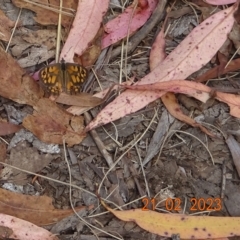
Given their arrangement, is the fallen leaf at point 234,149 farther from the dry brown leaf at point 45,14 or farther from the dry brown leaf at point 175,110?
the dry brown leaf at point 45,14

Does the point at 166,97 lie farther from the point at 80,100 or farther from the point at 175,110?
the point at 80,100

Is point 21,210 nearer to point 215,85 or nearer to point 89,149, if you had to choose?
point 89,149

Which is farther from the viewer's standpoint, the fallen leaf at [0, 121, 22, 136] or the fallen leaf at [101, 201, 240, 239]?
the fallen leaf at [0, 121, 22, 136]

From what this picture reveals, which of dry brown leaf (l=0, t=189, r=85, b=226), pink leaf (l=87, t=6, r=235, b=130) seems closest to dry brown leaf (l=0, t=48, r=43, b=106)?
pink leaf (l=87, t=6, r=235, b=130)

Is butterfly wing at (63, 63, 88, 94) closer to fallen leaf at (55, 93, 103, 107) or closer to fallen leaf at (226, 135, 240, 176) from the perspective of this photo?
fallen leaf at (55, 93, 103, 107)

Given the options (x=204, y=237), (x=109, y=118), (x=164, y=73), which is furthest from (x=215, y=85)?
(x=204, y=237)
